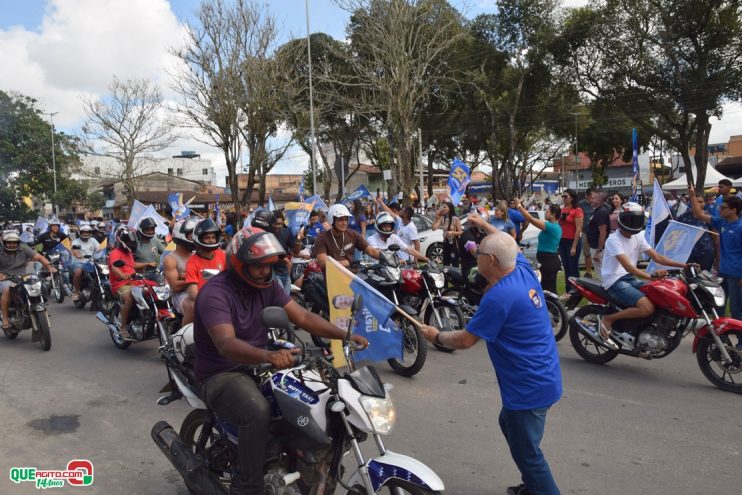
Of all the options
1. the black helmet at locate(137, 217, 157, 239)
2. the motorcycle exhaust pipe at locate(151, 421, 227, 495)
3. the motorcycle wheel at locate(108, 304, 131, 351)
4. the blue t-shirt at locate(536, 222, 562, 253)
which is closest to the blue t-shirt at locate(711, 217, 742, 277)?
the blue t-shirt at locate(536, 222, 562, 253)

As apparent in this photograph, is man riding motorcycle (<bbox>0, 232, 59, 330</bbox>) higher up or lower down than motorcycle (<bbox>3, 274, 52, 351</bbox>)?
higher up

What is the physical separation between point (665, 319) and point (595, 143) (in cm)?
4048

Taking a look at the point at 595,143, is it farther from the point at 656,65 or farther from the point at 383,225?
the point at 383,225

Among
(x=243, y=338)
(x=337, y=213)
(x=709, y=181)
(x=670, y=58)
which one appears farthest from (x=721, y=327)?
(x=709, y=181)

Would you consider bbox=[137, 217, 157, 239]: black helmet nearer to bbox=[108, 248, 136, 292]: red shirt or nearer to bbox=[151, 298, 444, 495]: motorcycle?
bbox=[108, 248, 136, 292]: red shirt

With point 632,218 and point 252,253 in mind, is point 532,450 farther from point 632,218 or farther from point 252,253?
point 632,218

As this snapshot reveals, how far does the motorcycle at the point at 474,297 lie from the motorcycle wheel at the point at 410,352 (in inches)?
39.9

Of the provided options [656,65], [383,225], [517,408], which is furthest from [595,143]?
[517,408]

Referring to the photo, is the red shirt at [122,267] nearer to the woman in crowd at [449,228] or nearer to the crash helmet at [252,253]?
the woman in crowd at [449,228]

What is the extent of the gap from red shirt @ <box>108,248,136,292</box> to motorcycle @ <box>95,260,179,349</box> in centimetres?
9

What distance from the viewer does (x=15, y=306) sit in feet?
28.2

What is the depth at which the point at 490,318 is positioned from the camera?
3199 millimetres

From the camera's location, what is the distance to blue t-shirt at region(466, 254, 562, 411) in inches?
125

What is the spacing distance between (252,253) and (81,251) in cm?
1041
